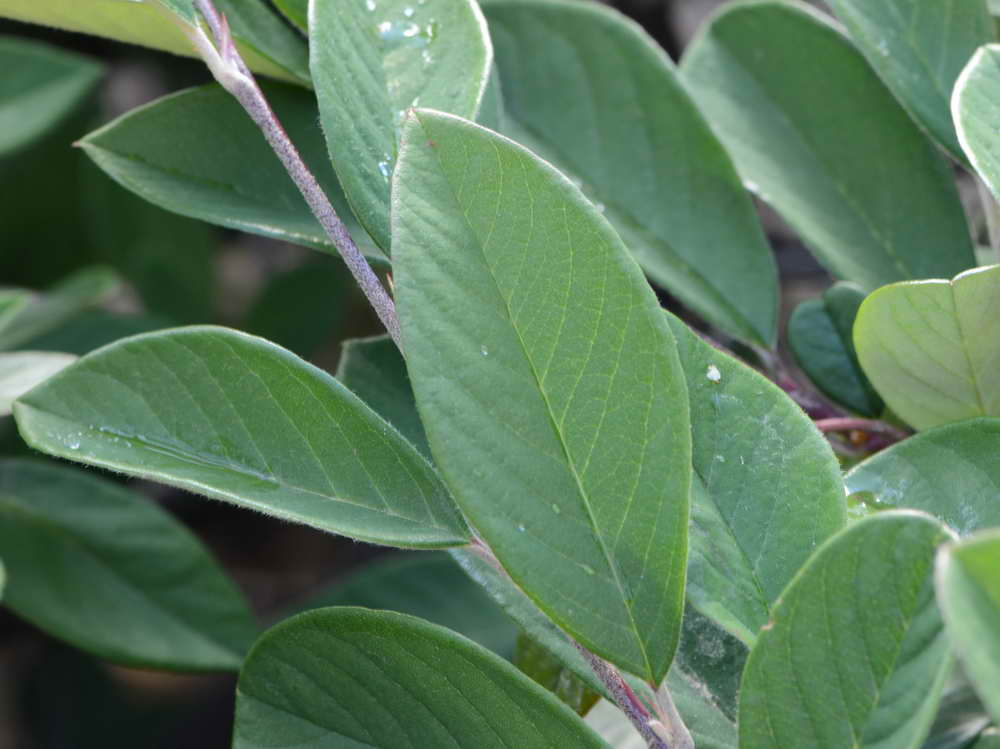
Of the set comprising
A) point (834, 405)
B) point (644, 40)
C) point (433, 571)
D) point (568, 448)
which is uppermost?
point (644, 40)

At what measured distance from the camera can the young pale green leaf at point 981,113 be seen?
0.50 m

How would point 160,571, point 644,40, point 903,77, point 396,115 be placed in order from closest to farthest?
point 396,115 < point 903,77 < point 644,40 < point 160,571

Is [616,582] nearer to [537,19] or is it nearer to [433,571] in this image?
[537,19]

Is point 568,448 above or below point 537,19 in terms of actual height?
below

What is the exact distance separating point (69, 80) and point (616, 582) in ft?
2.87

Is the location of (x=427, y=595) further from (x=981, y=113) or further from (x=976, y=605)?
(x=976, y=605)

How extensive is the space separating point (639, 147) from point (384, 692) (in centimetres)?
45

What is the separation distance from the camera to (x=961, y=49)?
0.68 m

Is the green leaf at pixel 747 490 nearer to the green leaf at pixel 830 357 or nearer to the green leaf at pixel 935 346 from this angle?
the green leaf at pixel 935 346

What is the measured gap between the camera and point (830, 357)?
701 mm

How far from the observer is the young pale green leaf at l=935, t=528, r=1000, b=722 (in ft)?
0.93

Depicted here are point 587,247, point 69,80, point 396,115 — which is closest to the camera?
point 587,247

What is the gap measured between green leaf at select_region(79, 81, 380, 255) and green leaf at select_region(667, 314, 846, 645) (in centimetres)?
24

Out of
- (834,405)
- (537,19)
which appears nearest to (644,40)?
(537,19)
